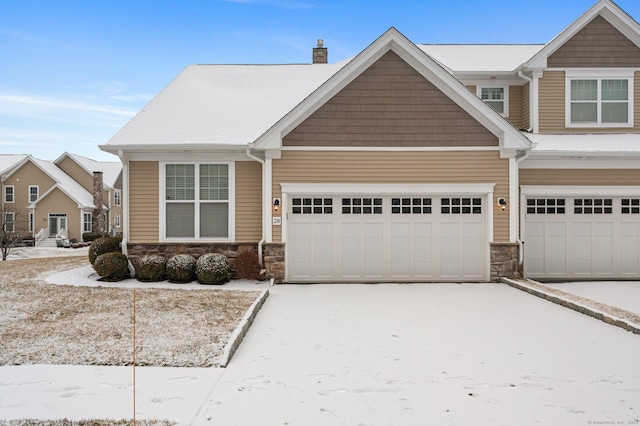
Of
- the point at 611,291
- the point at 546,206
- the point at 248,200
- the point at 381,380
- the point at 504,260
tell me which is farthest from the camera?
the point at 546,206

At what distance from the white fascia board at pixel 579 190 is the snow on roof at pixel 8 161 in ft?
136

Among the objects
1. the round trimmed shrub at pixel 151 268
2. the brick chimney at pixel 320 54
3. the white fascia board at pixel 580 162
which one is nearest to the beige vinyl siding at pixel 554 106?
the white fascia board at pixel 580 162

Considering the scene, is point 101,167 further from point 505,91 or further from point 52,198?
point 505,91

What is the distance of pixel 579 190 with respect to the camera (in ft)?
39.9

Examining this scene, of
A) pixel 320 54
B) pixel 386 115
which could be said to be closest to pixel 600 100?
pixel 386 115

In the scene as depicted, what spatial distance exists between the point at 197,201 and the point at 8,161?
38484 millimetres

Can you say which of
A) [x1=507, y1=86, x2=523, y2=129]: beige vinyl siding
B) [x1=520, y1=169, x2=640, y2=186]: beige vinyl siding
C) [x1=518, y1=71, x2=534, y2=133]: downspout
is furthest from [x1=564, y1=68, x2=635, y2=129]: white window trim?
[x1=520, y1=169, x2=640, y2=186]: beige vinyl siding

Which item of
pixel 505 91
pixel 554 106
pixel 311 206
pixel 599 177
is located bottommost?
pixel 311 206

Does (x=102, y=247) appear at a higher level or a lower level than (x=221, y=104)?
lower

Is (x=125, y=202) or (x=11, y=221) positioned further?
(x=11, y=221)

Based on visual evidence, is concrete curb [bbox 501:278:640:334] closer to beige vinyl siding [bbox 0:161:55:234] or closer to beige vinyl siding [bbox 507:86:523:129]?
beige vinyl siding [bbox 507:86:523:129]

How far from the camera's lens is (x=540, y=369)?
17.1ft

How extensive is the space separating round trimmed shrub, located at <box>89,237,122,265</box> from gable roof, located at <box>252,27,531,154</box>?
562 centimetres

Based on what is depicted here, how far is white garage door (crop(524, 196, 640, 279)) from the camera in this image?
40.4 ft
